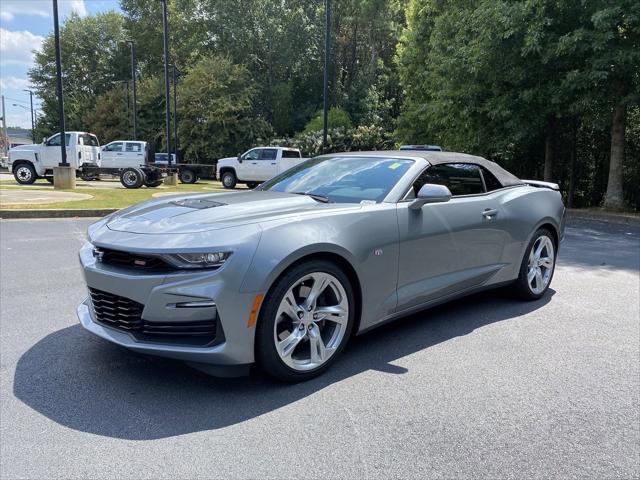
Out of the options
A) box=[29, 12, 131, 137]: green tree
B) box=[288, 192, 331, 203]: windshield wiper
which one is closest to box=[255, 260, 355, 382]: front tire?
box=[288, 192, 331, 203]: windshield wiper

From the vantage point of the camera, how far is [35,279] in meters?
5.55

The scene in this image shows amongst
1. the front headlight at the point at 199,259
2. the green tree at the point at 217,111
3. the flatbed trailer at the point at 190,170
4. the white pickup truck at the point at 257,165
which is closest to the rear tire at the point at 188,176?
the flatbed trailer at the point at 190,170

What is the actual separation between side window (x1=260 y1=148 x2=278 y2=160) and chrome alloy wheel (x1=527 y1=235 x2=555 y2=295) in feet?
62.8

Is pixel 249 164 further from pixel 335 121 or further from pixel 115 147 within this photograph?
pixel 335 121

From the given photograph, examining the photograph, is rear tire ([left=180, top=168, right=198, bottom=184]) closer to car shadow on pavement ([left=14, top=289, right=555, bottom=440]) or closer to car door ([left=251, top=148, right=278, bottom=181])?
car door ([left=251, top=148, right=278, bottom=181])

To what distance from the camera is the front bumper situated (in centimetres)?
278

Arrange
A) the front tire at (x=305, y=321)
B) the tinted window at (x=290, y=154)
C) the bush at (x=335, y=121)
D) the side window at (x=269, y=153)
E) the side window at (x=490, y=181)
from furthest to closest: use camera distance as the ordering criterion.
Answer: the bush at (x=335, y=121)
the tinted window at (x=290, y=154)
the side window at (x=269, y=153)
the side window at (x=490, y=181)
the front tire at (x=305, y=321)

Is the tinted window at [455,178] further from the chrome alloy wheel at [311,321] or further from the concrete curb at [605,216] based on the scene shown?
the concrete curb at [605,216]

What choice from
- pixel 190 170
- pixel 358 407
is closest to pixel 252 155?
pixel 190 170

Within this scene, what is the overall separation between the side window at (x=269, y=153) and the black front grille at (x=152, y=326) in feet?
68.4

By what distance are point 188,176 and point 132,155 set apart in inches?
120

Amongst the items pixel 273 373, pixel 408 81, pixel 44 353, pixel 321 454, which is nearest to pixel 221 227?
pixel 273 373

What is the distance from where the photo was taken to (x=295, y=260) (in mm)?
3029

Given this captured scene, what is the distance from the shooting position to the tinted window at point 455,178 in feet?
13.5
